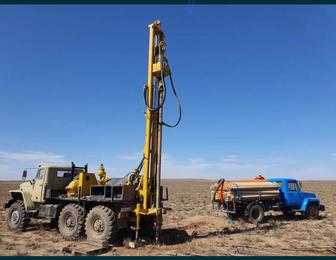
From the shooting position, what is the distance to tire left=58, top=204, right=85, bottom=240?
45.3 ft

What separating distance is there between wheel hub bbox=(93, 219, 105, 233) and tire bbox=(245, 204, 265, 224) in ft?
28.6

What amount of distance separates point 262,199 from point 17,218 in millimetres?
11908

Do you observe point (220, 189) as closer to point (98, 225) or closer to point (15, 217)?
point (98, 225)

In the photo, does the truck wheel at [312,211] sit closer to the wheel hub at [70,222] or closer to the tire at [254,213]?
the tire at [254,213]

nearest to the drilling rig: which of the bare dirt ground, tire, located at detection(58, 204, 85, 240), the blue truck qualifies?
tire, located at detection(58, 204, 85, 240)

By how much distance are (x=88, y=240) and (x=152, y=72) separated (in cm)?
631

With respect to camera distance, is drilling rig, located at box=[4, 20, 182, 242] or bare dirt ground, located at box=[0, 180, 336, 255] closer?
bare dirt ground, located at box=[0, 180, 336, 255]

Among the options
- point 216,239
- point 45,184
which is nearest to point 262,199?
point 216,239

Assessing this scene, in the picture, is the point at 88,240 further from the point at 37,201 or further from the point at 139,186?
the point at 37,201

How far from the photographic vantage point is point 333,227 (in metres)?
18.1

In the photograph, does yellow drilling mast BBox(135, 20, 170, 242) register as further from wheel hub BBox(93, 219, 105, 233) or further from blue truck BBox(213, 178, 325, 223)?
blue truck BBox(213, 178, 325, 223)

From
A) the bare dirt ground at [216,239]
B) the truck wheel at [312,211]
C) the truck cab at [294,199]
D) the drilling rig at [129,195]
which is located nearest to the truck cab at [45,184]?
the drilling rig at [129,195]

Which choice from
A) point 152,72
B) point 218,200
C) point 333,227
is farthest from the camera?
point 218,200

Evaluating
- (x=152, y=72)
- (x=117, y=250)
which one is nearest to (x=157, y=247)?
(x=117, y=250)
